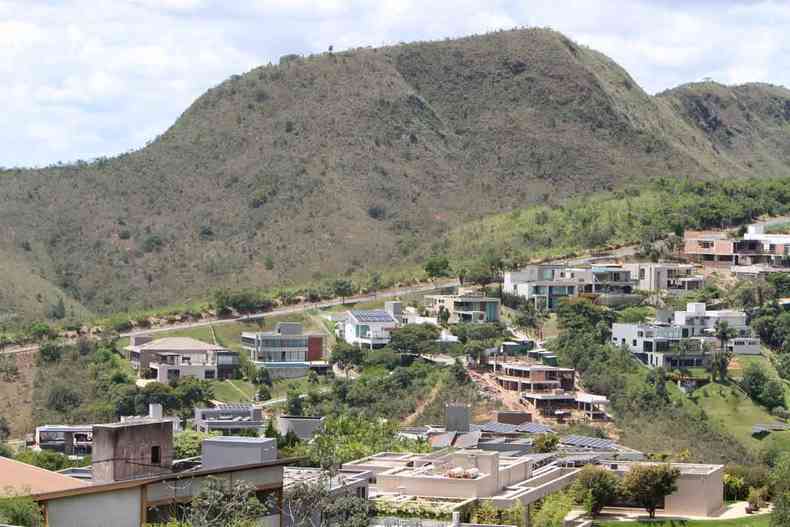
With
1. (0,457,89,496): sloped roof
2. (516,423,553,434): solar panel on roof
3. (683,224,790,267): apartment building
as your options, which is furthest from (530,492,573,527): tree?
(683,224,790,267): apartment building

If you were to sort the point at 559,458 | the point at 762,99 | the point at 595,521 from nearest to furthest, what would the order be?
the point at 595,521 → the point at 559,458 → the point at 762,99

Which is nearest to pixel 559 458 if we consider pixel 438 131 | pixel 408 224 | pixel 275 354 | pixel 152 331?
pixel 275 354

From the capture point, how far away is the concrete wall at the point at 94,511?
21516mm

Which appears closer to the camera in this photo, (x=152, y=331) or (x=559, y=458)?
(x=559, y=458)

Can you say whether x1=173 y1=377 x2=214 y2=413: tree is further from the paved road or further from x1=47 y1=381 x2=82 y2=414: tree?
the paved road

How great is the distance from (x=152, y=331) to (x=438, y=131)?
61.6 metres

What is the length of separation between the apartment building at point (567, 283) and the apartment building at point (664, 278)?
0.62 meters

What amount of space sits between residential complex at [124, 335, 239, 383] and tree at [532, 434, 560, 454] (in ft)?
88.5

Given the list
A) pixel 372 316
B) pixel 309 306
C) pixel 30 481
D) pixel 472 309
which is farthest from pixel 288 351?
pixel 30 481

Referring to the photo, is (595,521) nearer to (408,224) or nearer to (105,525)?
(105,525)

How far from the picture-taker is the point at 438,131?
14825 cm

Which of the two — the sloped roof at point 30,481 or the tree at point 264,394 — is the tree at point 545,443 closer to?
the tree at point 264,394

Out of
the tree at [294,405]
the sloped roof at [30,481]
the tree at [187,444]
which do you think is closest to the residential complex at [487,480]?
the tree at [187,444]

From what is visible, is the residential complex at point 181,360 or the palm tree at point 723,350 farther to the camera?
the residential complex at point 181,360
